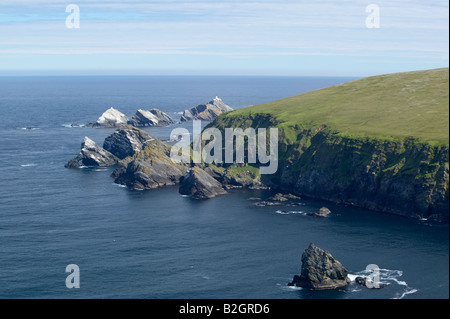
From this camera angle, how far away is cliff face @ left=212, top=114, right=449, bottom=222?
16250cm

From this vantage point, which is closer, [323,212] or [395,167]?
[323,212]

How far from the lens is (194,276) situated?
126 meters

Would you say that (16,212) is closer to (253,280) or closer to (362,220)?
(253,280)

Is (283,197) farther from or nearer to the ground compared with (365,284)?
farther from the ground

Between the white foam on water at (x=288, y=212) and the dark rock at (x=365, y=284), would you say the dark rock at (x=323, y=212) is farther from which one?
the dark rock at (x=365, y=284)

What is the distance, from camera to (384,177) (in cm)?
17550

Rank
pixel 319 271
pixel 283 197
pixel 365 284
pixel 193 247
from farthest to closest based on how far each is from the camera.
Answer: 1. pixel 283 197
2. pixel 193 247
3. pixel 319 271
4. pixel 365 284

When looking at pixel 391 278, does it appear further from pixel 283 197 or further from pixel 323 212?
pixel 283 197

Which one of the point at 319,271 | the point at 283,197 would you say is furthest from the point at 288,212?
the point at 319,271

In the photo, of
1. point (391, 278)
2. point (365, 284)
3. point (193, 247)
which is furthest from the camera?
point (193, 247)

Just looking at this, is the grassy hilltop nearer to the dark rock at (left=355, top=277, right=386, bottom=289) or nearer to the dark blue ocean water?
the dark blue ocean water

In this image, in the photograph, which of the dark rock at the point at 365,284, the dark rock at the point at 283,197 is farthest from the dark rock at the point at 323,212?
the dark rock at the point at 365,284

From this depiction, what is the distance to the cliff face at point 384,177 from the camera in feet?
533
